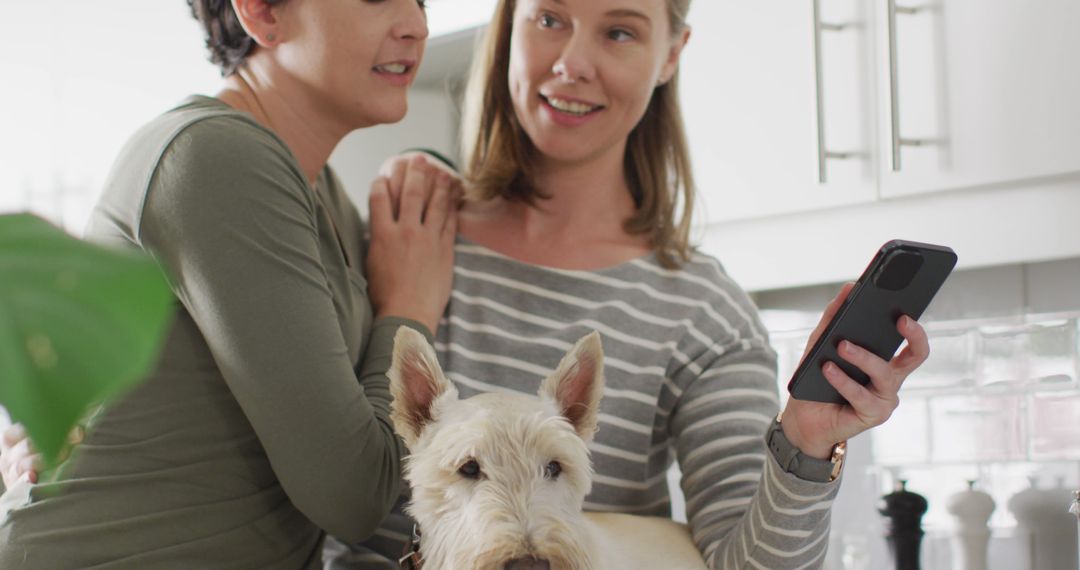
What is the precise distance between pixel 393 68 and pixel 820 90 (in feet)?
3.10

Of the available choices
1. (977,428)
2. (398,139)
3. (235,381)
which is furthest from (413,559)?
(398,139)

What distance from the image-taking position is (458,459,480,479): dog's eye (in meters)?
0.95

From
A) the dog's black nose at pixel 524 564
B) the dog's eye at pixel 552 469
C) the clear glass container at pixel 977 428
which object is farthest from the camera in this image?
the clear glass container at pixel 977 428

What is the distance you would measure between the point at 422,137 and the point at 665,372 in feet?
5.75

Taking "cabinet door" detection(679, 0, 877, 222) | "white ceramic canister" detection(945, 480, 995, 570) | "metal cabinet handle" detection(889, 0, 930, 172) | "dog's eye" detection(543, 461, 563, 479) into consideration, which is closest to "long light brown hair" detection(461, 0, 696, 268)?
"cabinet door" detection(679, 0, 877, 222)

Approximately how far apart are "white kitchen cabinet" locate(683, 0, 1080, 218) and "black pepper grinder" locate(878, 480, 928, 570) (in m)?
0.52

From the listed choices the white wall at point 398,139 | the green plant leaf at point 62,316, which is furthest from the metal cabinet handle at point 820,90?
the green plant leaf at point 62,316

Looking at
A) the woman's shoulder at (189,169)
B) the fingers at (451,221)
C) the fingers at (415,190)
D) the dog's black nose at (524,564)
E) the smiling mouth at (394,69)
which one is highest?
the smiling mouth at (394,69)

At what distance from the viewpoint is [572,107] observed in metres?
1.42

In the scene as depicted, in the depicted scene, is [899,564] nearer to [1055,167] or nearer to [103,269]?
[1055,167]

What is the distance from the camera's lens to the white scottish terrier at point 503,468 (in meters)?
0.88

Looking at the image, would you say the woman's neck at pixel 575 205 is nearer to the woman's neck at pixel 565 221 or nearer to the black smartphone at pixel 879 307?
the woman's neck at pixel 565 221

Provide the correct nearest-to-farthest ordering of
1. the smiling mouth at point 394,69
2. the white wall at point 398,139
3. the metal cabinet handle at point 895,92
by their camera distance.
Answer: the smiling mouth at point 394,69, the metal cabinet handle at point 895,92, the white wall at point 398,139

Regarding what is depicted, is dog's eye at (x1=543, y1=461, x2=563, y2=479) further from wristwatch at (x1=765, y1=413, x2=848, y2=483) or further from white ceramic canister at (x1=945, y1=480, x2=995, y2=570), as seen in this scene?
white ceramic canister at (x1=945, y1=480, x2=995, y2=570)
